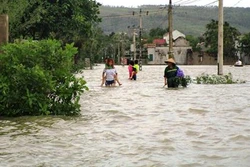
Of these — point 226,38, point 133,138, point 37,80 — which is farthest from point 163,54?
point 133,138

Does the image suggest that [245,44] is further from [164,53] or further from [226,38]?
[164,53]

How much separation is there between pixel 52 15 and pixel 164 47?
89.4 meters

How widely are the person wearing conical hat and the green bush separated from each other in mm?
8468

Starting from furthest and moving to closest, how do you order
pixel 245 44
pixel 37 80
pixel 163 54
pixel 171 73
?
Result: pixel 163 54
pixel 245 44
pixel 171 73
pixel 37 80

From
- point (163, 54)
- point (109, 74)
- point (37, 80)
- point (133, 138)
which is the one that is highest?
point (37, 80)

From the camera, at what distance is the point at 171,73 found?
19.8m

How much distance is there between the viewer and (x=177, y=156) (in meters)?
6.81

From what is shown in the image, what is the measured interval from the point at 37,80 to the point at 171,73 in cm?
977

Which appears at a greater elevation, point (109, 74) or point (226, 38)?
point (226, 38)

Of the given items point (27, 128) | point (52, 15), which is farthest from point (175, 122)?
point (52, 15)

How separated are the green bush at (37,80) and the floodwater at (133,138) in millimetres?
438

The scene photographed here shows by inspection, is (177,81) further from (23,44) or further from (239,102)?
(23,44)

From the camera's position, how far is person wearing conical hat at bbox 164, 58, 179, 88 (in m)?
19.6

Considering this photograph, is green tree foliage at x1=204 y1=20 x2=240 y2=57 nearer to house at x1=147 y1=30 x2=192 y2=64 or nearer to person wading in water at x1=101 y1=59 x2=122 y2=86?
house at x1=147 y1=30 x2=192 y2=64
